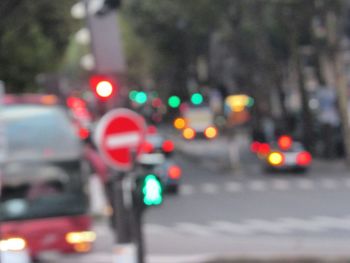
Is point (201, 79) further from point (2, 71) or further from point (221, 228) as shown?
point (221, 228)

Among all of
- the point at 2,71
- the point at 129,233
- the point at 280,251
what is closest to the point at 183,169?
the point at 2,71

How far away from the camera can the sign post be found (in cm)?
1109

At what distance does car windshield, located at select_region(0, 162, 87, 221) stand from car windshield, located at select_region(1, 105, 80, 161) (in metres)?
0.17

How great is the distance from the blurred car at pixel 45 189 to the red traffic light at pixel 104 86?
372 centimetres

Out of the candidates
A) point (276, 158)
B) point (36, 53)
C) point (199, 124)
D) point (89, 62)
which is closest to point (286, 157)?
point (276, 158)

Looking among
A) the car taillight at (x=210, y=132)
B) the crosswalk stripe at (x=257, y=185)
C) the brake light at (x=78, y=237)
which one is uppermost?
the car taillight at (x=210, y=132)

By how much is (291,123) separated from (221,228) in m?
32.3

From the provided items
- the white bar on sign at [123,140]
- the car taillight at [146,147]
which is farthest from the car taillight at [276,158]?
the white bar on sign at [123,140]

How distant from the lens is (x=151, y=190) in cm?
1073

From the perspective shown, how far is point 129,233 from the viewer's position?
1126cm

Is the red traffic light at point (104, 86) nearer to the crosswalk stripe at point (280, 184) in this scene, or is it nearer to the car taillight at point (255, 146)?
the crosswalk stripe at point (280, 184)

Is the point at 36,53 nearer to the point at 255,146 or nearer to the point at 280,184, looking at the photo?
the point at 280,184

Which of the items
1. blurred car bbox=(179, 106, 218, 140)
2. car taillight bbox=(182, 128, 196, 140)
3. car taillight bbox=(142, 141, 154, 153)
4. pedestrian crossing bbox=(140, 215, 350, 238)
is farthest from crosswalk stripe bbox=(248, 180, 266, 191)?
car taillight bbox=(182, 128, 196, 140)

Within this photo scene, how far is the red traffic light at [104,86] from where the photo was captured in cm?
1163
